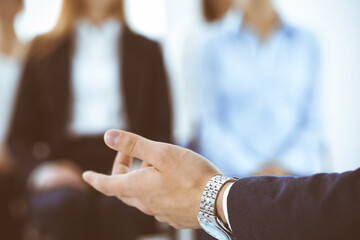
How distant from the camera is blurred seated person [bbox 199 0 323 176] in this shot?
1.56 meters

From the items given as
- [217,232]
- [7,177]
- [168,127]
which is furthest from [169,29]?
[217,232]

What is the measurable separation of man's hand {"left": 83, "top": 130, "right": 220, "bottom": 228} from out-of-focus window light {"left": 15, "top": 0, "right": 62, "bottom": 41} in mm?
1286

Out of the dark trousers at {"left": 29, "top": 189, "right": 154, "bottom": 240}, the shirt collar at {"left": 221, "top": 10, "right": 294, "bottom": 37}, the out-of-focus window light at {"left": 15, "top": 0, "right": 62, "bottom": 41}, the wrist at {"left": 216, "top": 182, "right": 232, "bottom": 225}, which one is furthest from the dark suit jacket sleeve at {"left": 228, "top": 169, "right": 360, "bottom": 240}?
the out-of-focus window light at {"left": 15, "top": 0, "right": 62, "bottom": 41}

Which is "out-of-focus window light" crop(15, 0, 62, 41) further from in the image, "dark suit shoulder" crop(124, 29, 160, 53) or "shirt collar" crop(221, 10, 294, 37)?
"shirt collar" crop(221, 10, 294, 37)

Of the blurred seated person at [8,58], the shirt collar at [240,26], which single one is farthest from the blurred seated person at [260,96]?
the blurred seated person at [8,58]

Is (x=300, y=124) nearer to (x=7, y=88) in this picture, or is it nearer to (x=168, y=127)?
(x=168, y=127)

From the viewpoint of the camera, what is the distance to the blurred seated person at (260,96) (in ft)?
5.12

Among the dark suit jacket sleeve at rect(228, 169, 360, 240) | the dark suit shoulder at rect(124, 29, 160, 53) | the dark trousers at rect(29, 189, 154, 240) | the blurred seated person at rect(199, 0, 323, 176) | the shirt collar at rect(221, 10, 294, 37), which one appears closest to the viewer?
the dark suit jacket sleeve at rect(228, 169, 360, 240)

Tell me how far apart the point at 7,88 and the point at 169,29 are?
0.78 metres

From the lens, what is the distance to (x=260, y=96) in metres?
1.62

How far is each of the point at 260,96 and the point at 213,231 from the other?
1.12 meters

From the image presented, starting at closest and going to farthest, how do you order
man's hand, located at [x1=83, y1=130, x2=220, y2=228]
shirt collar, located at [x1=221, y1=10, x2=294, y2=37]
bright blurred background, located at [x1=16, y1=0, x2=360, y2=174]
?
1. man's hand, located at [x1=83, y1=130, x2=220, y2=228]
2. shirt collar, located at [x1=221, y1=10, x2=294, y2=37]
3. bright blurred background, located at [x1=16, y1=0, x2=360, y2=174]

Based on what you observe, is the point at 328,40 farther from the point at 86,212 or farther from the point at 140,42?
the point at 86,212

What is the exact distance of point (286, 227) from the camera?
49cm
